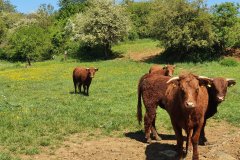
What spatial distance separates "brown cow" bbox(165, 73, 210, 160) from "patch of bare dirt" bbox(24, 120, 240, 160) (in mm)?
1067

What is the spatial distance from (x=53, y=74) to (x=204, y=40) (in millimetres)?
15638

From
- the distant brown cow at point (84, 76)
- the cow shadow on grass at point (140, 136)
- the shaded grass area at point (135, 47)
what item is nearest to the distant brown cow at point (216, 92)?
the cow shadow on grass at point (140, 136)

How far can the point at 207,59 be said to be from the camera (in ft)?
134

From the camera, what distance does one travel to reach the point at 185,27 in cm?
3953

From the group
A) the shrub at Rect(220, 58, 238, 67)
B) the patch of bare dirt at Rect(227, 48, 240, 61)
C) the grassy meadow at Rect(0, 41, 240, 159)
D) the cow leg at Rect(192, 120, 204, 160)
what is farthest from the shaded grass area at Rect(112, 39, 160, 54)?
the cow leg at Rect(192, 120, 204, 160)

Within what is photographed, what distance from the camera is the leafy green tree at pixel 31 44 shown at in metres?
51.4

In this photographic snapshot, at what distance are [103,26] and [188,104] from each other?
3999cm

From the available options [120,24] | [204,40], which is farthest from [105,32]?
[204,40]

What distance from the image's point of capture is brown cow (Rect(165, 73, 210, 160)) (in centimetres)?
847

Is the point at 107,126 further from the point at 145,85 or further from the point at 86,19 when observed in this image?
the point at 86,19

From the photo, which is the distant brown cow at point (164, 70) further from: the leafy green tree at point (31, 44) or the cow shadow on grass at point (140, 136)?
the leafy green tree at point (31, 44)

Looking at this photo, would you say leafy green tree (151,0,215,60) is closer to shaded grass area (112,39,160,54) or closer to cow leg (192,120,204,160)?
shaded grass area (112,39,160,54)

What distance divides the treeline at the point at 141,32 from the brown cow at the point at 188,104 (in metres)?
30.7

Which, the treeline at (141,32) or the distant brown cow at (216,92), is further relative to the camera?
the treeline at (141,32)
